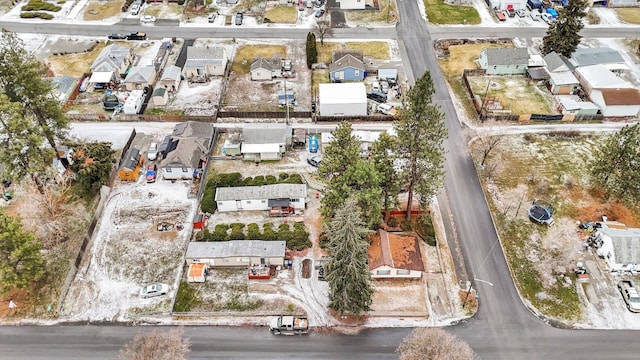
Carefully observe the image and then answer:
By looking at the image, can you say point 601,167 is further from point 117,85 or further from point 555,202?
point 117,85

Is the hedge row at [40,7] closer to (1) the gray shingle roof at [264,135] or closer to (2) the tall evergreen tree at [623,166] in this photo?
(1) the gray shingle roof at [264,135]

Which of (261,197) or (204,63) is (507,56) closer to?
(261,197)

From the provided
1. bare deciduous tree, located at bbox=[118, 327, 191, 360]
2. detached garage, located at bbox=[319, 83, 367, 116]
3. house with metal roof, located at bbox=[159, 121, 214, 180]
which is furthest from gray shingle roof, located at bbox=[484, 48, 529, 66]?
bare deciduous tree, located at bbox=[118, 327, 191, 360]

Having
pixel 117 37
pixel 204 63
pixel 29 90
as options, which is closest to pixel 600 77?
pixel 204 63

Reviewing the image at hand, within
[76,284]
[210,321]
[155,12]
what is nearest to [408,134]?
[210,321]

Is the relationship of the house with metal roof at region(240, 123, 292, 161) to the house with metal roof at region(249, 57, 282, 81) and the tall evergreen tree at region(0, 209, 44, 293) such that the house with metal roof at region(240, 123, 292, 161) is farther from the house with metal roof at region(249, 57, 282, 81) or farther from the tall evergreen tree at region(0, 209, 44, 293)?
the tall evergreen tree at region(0, 209, 44, 293)

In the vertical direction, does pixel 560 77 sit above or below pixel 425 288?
above
